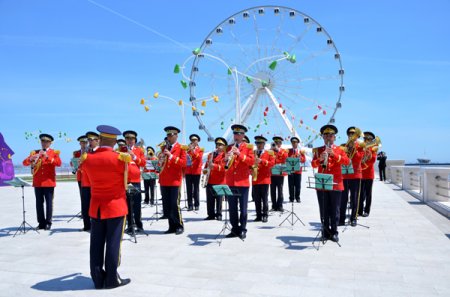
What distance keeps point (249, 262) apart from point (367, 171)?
5.69 metres

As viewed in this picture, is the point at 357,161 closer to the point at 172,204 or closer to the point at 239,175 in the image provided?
the point at 239,175

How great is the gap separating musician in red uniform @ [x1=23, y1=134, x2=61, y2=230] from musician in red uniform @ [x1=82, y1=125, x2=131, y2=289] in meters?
4.79

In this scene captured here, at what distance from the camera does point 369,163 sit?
10594 mm

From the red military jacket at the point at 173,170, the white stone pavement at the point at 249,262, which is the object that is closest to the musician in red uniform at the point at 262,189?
the white stone pavement at the point at 249,262

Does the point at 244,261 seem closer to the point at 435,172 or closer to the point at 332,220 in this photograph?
the point at 332,220

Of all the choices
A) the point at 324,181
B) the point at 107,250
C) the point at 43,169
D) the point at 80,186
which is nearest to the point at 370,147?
the point at 324,181

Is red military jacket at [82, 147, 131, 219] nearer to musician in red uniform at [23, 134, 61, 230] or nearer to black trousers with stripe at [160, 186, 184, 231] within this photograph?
black trousers with stripe at [160, 186, 184, 231]

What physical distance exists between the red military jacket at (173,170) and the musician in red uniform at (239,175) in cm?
102

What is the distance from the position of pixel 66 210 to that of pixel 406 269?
36.1ft

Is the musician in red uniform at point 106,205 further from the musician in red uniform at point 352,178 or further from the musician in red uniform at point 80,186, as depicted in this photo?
the musician in red uniform at point 352,178

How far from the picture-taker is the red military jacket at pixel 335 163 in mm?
7723

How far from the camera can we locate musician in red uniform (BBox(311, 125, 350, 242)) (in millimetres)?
7660

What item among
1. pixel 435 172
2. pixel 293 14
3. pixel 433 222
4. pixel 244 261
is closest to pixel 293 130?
pixel 293 14

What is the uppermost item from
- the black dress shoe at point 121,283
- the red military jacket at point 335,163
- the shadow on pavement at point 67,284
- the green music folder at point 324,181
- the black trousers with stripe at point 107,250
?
the red military jacket at point 335,163
